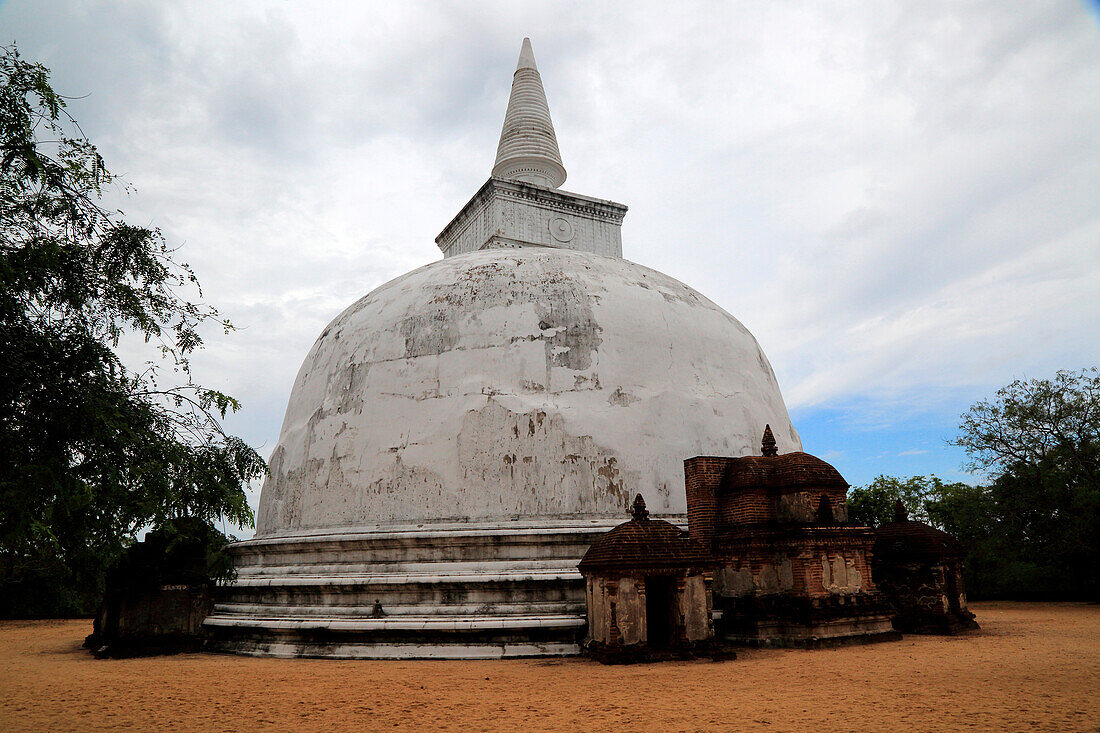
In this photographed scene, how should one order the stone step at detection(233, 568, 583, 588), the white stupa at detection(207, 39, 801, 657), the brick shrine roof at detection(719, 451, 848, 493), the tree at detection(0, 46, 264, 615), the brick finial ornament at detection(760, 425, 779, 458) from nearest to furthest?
the tree at detection(0, 46, 264, 615)
the stone step at detection(233, 568, 583, 588)
the white stupa at detection(207, 39, 801, 657)
the brick shrine roof at detection(719, 451, 848, 493)
the brick finial ornament at detection(760, 425, 779, 458)

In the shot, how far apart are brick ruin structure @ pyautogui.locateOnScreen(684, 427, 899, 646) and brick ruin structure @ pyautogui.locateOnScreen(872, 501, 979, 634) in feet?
5.04

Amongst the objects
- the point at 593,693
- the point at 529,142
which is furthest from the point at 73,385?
the point at 529,142

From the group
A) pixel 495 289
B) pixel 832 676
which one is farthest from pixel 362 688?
pixel 495 289

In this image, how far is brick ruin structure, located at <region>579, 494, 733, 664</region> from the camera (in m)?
9.20

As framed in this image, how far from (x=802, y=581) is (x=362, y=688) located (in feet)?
20.1

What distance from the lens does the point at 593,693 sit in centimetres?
727

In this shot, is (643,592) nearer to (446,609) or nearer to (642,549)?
(642,549)

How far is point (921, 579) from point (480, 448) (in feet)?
25.8

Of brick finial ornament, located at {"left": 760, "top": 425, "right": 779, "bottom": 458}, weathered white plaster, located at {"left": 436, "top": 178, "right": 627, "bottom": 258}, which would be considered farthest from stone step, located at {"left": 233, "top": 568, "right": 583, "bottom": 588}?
weathered white plaster, located at {"left": 436, "top": 178, "right": 627, "bottom": 258}

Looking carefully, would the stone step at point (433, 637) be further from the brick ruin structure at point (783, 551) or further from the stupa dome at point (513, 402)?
the brick ruin structure at point (783, 551)

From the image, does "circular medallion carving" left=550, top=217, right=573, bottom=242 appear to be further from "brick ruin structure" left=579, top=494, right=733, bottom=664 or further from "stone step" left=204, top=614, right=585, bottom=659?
"stone step" left=204, top=614, right=585, bottom=659

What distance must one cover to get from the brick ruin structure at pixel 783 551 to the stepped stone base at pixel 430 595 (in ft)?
6.14

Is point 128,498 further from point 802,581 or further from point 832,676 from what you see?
point 802,581

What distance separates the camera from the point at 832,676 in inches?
308
